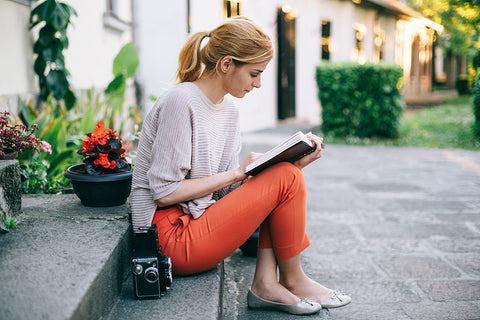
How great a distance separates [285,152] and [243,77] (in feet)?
1.43

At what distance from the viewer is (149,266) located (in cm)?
209

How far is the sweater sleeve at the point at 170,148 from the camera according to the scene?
2158 millimetres

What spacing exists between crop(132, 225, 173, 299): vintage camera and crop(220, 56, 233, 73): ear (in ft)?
2.62

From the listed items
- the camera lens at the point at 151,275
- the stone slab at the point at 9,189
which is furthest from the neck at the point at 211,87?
the stone slab at the point at 9,189

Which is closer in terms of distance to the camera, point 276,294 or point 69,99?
point 276,294

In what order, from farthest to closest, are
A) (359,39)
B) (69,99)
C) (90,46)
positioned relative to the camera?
(359,39) < (90,46) < (69,99)

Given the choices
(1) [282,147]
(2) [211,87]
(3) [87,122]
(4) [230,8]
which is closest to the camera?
(1) [282,147]

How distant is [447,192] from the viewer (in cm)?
513

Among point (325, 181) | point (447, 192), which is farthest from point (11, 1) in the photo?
point (447, 192)

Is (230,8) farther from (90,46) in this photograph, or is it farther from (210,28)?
(90,46)

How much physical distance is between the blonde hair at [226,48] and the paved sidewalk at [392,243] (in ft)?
3.91

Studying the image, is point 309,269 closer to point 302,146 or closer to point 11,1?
point 302,146

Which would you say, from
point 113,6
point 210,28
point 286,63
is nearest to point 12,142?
point 113,6

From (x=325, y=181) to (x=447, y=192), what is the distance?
50.2 inches
